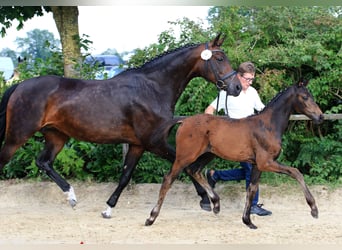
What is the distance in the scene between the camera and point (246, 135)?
7.12 metres

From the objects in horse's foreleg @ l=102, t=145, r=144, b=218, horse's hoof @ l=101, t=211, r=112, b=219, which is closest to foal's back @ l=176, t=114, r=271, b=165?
horse's foreleg @ l=102, t=145, r=144, b=218

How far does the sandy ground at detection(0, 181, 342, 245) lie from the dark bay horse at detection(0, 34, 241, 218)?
62 centimetres

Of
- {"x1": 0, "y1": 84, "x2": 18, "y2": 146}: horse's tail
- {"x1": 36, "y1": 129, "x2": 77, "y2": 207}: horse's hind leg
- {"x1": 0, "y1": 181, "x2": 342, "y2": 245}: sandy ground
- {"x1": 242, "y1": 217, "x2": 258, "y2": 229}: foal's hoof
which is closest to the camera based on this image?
{"x1": 0, "y1": 181, "x2": 342, "y2": 245}: sandy ground

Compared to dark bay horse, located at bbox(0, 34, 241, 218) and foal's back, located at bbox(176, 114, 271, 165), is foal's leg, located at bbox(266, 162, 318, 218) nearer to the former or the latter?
foal's back, located at bbox(176, 114, 271, 165)

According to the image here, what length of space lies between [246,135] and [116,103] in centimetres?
161

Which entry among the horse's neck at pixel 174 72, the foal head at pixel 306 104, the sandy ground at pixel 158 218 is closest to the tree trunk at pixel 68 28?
the sandy ground at pixel 158 218

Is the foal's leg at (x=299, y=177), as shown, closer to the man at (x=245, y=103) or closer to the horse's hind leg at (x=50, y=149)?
the man at (x=245, y=103)

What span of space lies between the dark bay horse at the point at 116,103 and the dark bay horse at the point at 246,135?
59cm

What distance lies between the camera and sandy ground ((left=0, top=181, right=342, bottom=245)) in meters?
6.71

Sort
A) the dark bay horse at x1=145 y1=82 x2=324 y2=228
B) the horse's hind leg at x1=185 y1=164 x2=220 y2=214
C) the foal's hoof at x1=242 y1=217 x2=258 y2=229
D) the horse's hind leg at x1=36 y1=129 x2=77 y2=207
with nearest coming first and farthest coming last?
the dark bay horse at x1=145 y1=82 x2=324 y2=228, the foal's hoof at x1=242 y1=217 x2=258 y2=229, the horse's hind leg at x1=185 y1=164 x2=220 y2=214, the horse's hind leg at x1=36 y1=129 x2=77 y2=207

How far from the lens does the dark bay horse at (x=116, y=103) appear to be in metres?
7.74

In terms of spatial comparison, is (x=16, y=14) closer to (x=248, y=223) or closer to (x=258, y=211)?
(x=258, y=211)

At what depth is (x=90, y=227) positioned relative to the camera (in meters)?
7.29

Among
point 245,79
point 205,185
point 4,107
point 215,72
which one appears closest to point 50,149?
point 4,107
